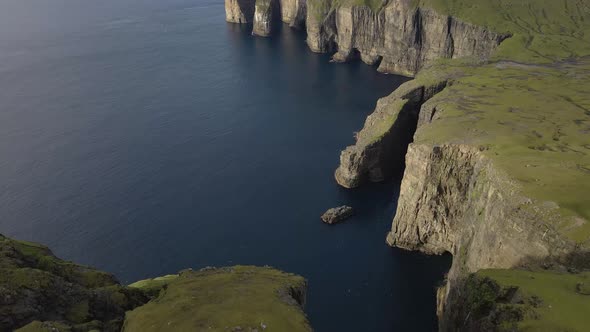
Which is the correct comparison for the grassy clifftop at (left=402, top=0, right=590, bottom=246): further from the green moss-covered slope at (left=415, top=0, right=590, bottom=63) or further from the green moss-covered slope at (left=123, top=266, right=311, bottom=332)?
the green moss-covered slope at (left=123, top=266, right=311, bottom=332)

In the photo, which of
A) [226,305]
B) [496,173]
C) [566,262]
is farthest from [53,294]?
[496,173]

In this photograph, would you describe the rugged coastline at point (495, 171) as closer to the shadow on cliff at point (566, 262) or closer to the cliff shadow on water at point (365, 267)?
the shadow on cliff at point (566, 262)

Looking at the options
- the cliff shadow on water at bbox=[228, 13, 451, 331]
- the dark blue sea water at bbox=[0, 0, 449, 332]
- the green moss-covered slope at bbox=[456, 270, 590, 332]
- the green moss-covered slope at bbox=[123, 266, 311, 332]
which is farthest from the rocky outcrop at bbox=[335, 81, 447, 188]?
the green moss-covered slope at bbox=[456, 270, 590, 332]

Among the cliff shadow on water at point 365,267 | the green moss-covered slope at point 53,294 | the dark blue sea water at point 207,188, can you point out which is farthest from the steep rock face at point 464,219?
the green moss-covered slope at point 53,294

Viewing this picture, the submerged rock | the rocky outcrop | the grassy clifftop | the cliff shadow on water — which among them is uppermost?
the grassy clifftop

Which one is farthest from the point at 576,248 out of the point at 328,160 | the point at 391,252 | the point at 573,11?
the point at 573,11

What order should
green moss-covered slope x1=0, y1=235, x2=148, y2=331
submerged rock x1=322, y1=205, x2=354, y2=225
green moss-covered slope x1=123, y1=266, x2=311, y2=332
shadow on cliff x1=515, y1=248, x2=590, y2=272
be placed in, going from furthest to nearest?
submerged rock x1=322, y1=205, x2=354, y2=225 < shadow on cliff x1=515, y1=248, x2=590, y2=272 < green moss-covered slope x1=123, y1=266, x2=311, y2=332 < green moss-covered slope x1=0, y1=235, x2=148, y2=331

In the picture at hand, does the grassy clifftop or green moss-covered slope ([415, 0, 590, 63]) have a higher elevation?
green moss-covered slope ([415, 0, 590, 63])
